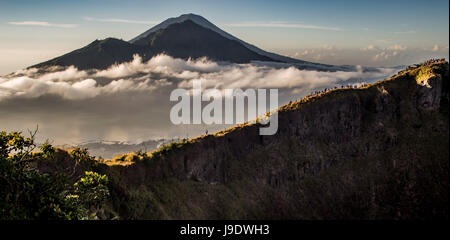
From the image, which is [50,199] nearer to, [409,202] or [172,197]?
[172,197]

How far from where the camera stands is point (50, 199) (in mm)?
15859

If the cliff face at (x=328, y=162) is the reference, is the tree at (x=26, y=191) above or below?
above

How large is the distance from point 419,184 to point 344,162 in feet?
64.7

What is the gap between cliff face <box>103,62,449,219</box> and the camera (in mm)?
65125

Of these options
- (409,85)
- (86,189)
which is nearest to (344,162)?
(409,85)

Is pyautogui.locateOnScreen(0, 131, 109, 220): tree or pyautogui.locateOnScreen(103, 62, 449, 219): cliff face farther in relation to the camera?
pyautogui.locateOnScreen(103, 62, 449, 219): cliff face

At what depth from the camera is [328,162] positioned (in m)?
91.8

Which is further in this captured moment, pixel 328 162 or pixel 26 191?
pixel 328 162

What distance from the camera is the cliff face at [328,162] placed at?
6512 cm

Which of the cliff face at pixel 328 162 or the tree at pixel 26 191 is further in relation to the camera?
the cliff face at pixel 328 162

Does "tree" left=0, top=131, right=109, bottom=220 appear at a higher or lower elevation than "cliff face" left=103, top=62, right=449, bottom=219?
higher

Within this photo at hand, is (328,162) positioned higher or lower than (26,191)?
lower
